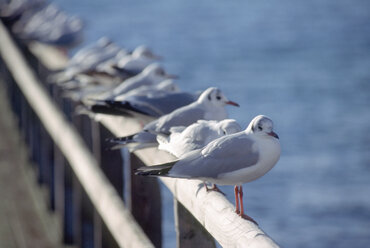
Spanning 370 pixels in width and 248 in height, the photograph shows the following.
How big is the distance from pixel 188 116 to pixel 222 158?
0.87 meters

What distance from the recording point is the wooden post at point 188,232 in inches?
107

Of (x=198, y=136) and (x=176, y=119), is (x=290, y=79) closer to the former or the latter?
(x=176, y=119)

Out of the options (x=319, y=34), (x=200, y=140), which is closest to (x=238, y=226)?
(x=200, y=140)

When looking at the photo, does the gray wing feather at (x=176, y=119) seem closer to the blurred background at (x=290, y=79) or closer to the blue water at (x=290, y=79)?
the blurred background at (x=290, y=79)

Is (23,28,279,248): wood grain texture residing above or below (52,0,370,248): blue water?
below

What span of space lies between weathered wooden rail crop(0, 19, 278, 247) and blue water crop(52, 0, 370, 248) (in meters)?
4.74

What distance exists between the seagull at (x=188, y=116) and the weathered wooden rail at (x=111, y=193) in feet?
0.26

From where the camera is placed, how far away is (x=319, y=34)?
30.1m

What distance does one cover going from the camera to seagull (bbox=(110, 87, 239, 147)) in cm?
329

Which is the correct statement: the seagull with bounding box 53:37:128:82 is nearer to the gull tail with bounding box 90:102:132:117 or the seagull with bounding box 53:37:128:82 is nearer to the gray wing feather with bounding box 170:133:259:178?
the gull tail with bounding box 90:102:132:117

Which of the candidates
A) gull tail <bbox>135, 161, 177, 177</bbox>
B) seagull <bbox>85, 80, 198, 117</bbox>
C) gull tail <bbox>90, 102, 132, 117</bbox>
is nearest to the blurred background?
seagull <bbox>85, 80, 198, 117</bbox>

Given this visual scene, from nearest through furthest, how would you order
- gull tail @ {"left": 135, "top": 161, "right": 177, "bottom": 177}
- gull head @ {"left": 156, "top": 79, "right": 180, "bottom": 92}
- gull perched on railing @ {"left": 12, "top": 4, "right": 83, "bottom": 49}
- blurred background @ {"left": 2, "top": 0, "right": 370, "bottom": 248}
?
Result: gull tail @ {"left": 135, "top": 161, "right": 177, "bottom": 177} → gull head @ {"left": 156, "top": 79, "right": 180, "bottom": 92} → gull perched on railing @ {"left": 12, "top": 4, "right": 83, "bottom": 49} → blurred background @ {"left": 2, "top": 0, "right": 370, "bottom": 248}

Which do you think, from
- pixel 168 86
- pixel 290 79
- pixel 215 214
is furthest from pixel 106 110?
pixel 290 79

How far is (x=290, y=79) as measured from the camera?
21.7 metres
